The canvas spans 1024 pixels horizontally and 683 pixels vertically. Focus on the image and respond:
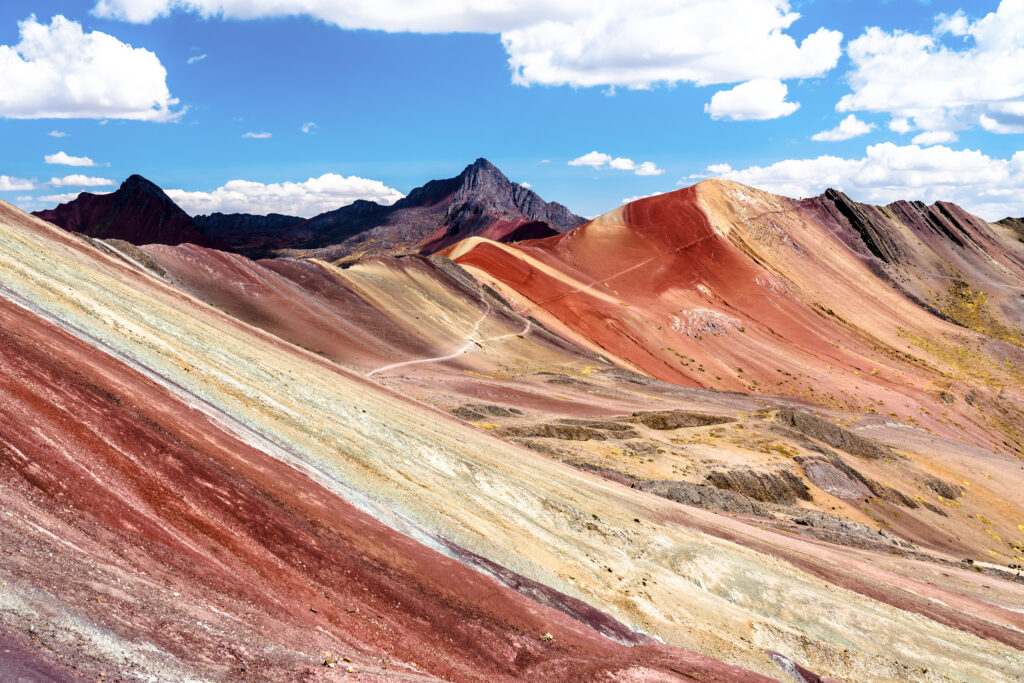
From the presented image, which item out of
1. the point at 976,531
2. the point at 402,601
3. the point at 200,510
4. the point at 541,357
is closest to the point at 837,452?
the point at 976,531

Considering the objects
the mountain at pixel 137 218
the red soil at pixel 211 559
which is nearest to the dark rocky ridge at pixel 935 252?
the red soil at pixel 211 559

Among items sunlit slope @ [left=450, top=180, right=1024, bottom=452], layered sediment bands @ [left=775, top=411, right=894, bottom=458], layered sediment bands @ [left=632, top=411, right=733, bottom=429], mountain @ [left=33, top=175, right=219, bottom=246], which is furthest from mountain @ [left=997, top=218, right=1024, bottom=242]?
mountain @ [left=33, top=175, right=219, bottom=246]

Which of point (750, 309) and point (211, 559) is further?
point (750, 309)

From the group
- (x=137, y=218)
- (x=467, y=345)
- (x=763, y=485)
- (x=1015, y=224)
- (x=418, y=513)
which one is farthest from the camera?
(x=137, y=218)

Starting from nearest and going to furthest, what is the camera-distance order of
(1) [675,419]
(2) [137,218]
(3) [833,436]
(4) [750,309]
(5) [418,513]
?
(5) [418,513] < (1) [675,419] < (3) [833,436] < (4) [750,309] < (2) [137,218]

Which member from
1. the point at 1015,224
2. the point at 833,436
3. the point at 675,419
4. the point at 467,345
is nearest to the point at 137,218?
the point at 467,345

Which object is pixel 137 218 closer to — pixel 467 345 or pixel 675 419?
pixel 467 345

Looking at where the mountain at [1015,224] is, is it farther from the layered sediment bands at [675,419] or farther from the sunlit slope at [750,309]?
the layered sediment bands at [675,419]

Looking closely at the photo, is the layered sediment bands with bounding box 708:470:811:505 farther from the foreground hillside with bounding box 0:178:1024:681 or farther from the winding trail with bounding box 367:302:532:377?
the winding trail with bounding box 367:302:532:377
